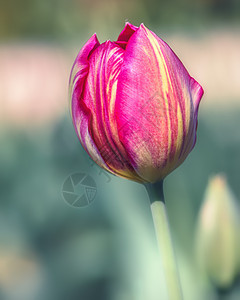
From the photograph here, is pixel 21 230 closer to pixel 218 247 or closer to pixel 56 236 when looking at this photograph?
pixel 56 236

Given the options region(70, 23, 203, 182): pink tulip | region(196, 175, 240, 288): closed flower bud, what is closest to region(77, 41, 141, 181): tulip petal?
region(70, 23, 203, 182): pink tulip

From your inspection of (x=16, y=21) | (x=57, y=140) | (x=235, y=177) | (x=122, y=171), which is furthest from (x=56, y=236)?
(x=16, y=21)

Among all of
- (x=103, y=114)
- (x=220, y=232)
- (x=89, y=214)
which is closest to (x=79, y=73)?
(x=103, y=114)

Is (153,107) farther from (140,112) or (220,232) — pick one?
(220,232)

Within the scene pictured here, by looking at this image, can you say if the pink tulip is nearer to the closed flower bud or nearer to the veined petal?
the veined petal

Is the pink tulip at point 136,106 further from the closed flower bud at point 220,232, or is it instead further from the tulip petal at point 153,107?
the closed flower bud at point 220,232

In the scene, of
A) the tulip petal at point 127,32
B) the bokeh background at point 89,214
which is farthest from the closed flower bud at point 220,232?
the tulip petal at point 127,32

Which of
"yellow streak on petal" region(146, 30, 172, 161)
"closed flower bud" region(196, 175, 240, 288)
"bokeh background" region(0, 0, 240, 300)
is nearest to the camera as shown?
"yellow streak on petal" region(146, 30, 172, 161)
